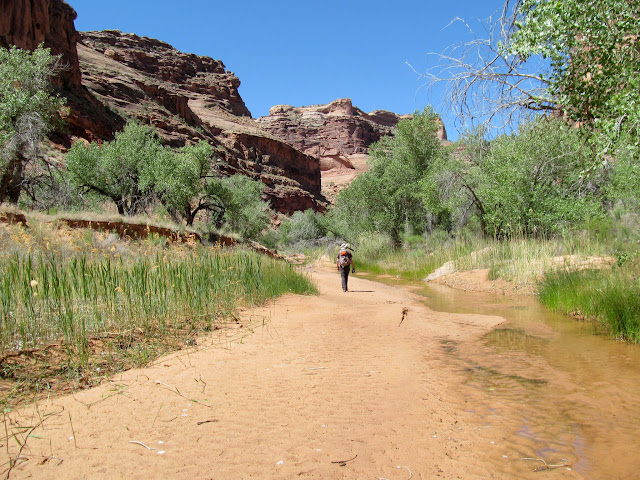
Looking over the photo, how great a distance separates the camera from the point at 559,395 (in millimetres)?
3854

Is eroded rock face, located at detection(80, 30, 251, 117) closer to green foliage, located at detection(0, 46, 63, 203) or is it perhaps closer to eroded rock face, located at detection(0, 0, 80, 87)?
eroded rock face, located at detection(0, 0, 80, 87)

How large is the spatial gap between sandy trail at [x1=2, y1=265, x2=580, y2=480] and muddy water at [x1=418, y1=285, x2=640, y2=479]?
151 millimetres

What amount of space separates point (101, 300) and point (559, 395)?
5351 millimetres

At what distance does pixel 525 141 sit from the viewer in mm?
14047

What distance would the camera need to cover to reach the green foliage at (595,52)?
4.26 meters

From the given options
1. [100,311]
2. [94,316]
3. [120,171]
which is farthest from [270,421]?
[120,171]

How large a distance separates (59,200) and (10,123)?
351cm

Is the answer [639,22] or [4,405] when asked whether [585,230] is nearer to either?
[639,22]

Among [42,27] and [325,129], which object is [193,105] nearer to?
[42,27]

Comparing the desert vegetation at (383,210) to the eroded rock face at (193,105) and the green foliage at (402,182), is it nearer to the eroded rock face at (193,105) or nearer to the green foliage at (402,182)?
the green foliage at (402,182)

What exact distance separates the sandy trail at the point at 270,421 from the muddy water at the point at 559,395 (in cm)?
15

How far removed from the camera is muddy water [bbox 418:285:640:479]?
9.15 ft

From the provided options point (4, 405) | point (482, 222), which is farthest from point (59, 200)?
point (482, 222)

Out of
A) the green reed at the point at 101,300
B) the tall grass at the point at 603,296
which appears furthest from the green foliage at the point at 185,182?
the tall grass at the point at 603,296
